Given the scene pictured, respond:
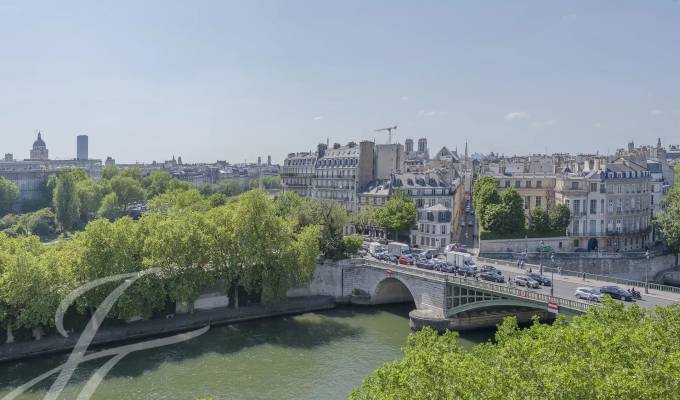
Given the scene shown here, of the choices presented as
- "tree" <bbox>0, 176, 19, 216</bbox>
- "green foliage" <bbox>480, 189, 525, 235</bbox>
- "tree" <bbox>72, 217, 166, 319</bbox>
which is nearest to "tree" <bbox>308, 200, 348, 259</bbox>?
"green foliage" <bbox>480, 189, 525, 235</bbox>

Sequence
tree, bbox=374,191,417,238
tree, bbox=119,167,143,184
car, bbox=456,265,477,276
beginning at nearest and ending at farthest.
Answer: car, bbox=456,265,477,276
tree, bbox=374,191,417,238
tree, bbox=119,167,143,184

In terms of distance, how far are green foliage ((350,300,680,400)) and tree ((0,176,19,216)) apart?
84.6m

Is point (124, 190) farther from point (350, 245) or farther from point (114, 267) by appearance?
point (114, 267)

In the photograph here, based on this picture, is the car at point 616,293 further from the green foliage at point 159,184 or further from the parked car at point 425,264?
the green foliage at point 159,184

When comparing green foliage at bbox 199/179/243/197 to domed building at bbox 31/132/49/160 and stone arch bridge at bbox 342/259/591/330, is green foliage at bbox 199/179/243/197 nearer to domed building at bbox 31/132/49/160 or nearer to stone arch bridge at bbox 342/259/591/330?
stone arch bridge at bbox 342/259/591/330

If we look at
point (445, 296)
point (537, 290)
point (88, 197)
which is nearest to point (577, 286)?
point (537, 290)

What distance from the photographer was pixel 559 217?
51344mm

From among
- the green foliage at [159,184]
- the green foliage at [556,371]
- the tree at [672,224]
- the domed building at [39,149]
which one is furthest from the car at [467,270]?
the domed building at [39,149]

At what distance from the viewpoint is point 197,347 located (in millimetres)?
32500

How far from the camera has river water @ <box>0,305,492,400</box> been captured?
26.4 metres

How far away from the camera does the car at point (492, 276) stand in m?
36.2

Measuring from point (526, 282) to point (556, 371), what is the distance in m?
22.1

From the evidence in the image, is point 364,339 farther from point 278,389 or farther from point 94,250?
point 94,250

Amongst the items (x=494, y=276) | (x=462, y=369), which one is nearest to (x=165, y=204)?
(x=494, y=276)
